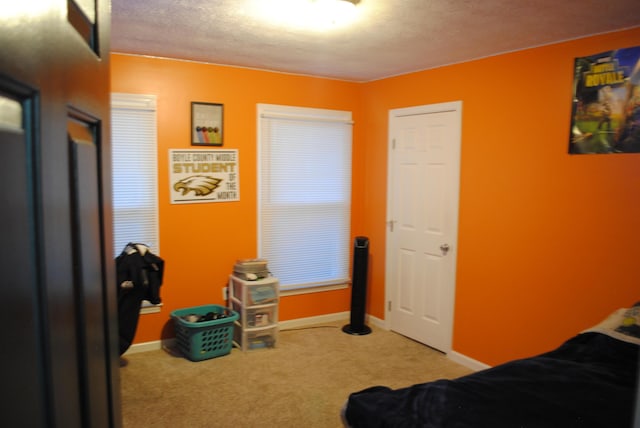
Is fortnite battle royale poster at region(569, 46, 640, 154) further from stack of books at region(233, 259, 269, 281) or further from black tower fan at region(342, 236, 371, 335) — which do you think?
stack of books at region(233, 259, 269, 281)

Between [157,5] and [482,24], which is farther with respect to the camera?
[482,24]

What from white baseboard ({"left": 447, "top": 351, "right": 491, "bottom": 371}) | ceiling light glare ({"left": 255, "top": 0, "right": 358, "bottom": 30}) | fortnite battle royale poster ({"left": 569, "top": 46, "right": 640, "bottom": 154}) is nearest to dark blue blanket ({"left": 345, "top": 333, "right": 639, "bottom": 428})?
fortnite battle royale poster ({"left": 569, "top": 46, "right": 640, "bottom": 154})

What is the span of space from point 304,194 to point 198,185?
41.7 inches

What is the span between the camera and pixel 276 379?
134 inches

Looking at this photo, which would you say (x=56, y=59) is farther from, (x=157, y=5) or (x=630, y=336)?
(x=630, y=336)

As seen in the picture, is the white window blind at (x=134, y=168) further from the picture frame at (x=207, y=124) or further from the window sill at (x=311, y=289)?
the window sill at (x=311, y=289)

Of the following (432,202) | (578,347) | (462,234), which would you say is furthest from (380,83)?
(578,347)

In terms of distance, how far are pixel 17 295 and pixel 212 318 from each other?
3545 mm

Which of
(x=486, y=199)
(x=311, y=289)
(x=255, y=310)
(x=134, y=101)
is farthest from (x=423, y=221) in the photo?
(x=134, y=101)

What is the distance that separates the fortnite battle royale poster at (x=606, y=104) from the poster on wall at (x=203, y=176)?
273 cm

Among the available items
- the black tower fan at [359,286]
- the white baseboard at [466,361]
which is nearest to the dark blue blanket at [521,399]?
the white baseboard at [466,361]

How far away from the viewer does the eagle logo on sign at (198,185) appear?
3873 mm

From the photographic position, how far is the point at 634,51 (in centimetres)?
266

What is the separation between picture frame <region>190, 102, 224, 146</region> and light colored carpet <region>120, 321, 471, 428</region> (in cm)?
187
